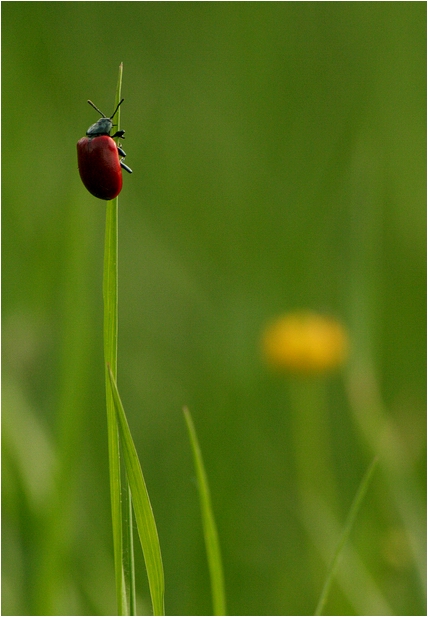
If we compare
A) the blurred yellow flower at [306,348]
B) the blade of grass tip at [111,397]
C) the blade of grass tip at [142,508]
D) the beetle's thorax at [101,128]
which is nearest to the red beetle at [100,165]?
the beetle's thorax at [101,128]

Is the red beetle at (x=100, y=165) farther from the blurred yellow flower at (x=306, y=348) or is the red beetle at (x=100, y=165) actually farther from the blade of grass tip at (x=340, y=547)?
the blurred yellow flower at (x=306, y=348)

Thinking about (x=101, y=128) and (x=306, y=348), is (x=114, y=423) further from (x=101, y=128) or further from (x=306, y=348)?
(x=306, y=348)

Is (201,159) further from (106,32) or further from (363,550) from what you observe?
(363,550)

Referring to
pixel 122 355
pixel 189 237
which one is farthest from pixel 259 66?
pixel 122 355

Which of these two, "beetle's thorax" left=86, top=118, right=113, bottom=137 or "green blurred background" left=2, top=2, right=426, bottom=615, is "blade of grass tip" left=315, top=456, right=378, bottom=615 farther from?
"beetle's thorax" left=86, top=118, right=113, bottom=137

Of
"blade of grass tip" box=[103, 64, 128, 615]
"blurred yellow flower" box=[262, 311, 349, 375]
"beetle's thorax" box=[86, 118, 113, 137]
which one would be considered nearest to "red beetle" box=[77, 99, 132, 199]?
"beetle's thorax" box=[86, 118, 113, 137]

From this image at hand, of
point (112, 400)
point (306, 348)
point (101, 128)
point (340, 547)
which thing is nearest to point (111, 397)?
point (112, 400)
